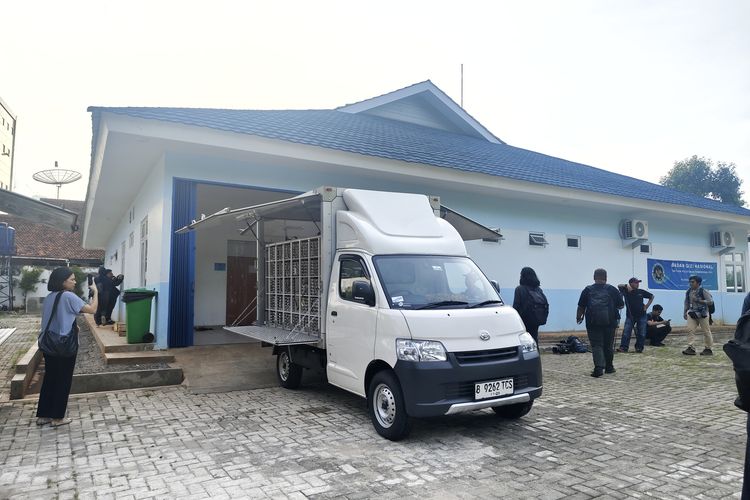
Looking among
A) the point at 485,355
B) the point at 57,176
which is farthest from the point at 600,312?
the point at 57,176

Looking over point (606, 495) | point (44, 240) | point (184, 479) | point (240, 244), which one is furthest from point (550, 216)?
point (44, 240)

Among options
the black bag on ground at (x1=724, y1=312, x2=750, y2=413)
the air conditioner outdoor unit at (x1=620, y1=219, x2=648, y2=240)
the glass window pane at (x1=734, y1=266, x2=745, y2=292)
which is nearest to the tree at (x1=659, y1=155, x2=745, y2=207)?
the glass window pane at (x1=734, y1=266, x2=745, y2=292)

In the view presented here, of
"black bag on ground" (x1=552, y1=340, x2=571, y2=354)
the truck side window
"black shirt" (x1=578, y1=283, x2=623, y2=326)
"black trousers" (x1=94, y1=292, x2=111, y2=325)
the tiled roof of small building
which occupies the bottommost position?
"black bag on ground" (x1=552, y1=340, x2=571, y2=354)

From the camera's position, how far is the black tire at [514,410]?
5445 millimetres

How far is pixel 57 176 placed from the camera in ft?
68.1

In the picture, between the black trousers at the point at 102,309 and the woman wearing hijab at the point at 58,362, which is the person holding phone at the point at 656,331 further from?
the black trousers at the point at 102,309

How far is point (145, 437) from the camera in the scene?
4.97 m

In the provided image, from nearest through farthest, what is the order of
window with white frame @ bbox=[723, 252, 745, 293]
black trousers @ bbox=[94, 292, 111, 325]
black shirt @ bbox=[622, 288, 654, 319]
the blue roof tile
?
the blue roof tile → black shirt @ bbox=[622, 288, 654, 319] → black trousers @ bbox=[94, 292, 111, 325] → window with white frame @ bbox=[723, 252, 745, 293]

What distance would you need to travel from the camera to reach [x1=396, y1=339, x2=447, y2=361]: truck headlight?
15.5 feet

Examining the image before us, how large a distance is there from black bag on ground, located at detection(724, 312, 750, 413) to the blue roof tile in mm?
8042

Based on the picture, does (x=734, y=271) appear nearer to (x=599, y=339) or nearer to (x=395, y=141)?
(x=599, y=339)

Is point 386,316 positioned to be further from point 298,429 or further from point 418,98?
point 418,98

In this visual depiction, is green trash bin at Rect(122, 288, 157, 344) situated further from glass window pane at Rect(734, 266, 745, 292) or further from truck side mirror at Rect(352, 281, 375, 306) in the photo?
glass window pane at Rect(734, 266, 745, 292)

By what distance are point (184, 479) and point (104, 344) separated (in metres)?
5.64
